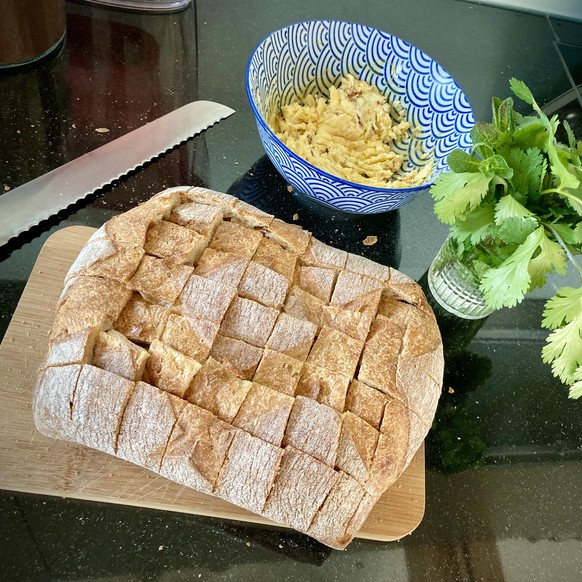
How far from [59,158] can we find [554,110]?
1.87 meters

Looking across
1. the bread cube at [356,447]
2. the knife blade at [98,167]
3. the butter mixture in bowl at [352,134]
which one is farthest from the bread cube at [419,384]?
the knife blade at [98,167]

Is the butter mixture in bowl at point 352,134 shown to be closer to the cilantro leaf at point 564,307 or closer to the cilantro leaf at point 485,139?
the cilantro leaf at point 485,139

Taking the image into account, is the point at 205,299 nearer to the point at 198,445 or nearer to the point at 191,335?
the point at 191,335

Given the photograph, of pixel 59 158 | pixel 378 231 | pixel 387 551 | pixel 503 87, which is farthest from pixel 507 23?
pixel 387 551

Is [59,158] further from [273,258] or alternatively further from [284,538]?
[284,538]

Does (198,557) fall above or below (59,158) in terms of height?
below

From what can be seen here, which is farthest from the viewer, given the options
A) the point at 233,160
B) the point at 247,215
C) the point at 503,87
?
the point at 503,87

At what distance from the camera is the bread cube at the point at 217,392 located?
3.29ft

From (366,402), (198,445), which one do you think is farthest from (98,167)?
(366,402)

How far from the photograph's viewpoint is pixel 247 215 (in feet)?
4.13

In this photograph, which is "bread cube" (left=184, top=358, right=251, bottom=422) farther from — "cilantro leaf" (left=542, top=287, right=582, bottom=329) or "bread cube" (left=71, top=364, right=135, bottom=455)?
"cilantro leaf" (left=542, top=287, right=582, bottom=329)

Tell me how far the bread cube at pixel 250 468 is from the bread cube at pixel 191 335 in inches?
7.0

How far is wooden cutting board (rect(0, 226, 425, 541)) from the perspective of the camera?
1071 mm

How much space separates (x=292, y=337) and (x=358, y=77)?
1.03 m
